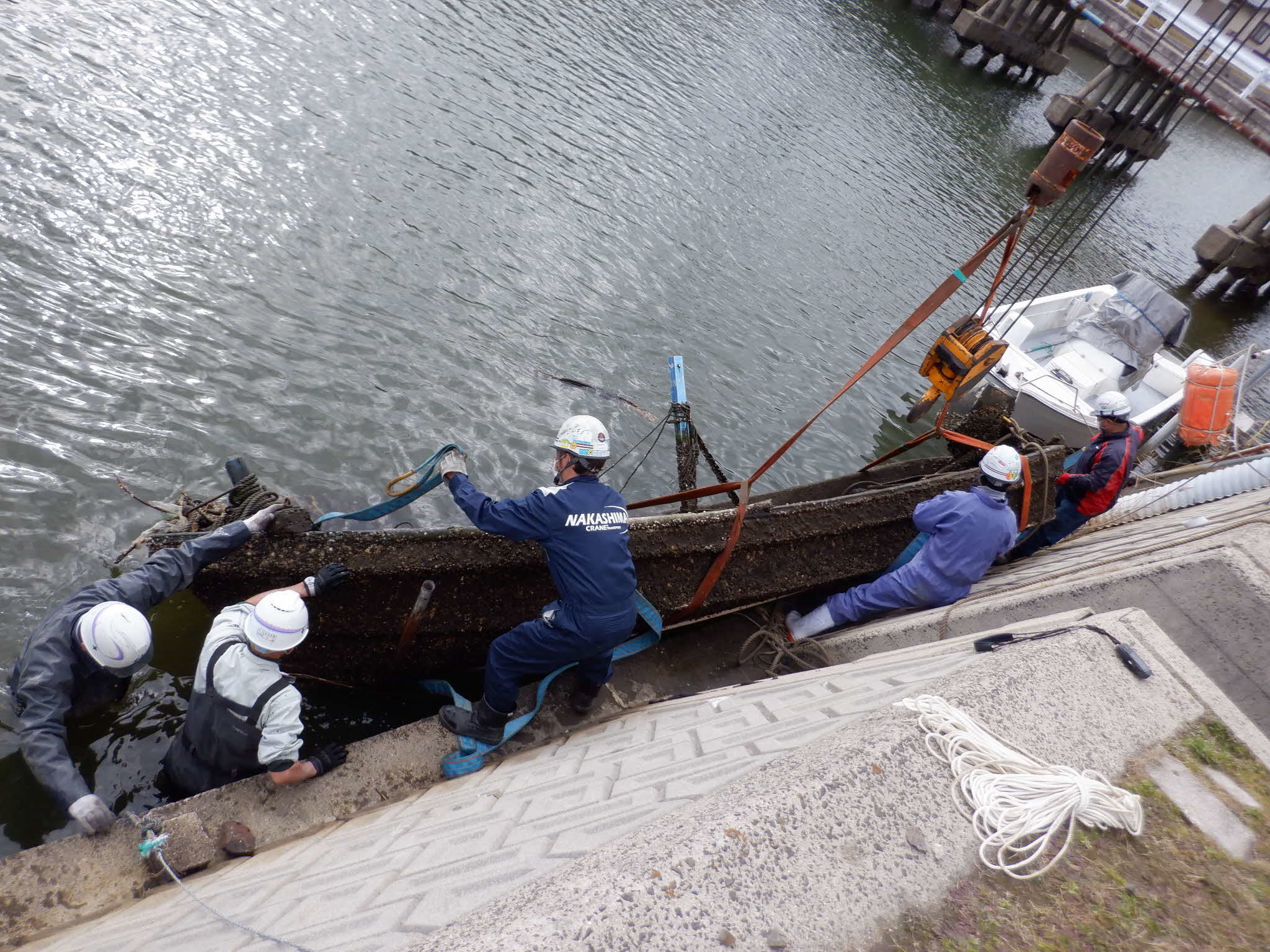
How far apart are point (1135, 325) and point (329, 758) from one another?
14405 millimetres

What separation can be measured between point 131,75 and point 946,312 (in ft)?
49.2

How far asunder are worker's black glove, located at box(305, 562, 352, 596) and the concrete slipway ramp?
1066 millimetres

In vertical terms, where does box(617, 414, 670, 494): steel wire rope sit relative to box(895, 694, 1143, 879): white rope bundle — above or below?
below

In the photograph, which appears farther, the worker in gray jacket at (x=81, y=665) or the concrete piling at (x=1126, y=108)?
the concrete piling at (x=1126, y=108)

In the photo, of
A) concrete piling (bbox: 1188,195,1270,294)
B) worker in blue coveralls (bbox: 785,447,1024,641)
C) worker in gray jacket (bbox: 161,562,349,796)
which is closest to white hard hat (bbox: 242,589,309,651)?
worker in gray jacket (bbox: 161,562,349,796)

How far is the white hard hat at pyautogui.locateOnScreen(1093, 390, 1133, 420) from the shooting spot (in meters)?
7.51

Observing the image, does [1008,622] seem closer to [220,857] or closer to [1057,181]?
[1057,181]

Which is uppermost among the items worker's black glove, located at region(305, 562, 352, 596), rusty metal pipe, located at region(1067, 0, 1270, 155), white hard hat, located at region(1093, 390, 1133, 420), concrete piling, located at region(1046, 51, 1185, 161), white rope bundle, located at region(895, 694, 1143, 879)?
rusty metal pipe, located at region(1067, 0, 1270, 155)

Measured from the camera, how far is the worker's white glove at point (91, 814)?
3.64 meters

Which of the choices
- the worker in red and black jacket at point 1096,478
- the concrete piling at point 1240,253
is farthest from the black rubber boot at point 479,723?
the concrete piling at point 1240,253

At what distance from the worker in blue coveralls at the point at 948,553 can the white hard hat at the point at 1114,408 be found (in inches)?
95.8

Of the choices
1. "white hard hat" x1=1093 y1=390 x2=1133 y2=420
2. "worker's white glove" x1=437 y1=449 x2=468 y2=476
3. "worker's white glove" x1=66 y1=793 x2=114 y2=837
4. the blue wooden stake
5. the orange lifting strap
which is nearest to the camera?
"worker's white glove" x1=66 y1=793 x2=114 y2=837

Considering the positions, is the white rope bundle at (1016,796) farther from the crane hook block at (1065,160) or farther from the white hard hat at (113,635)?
the crane hook block at (1065,160)

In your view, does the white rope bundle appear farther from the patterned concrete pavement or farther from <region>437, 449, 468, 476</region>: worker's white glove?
<region>437, 449, 468, 476</region>: worker's white glove
